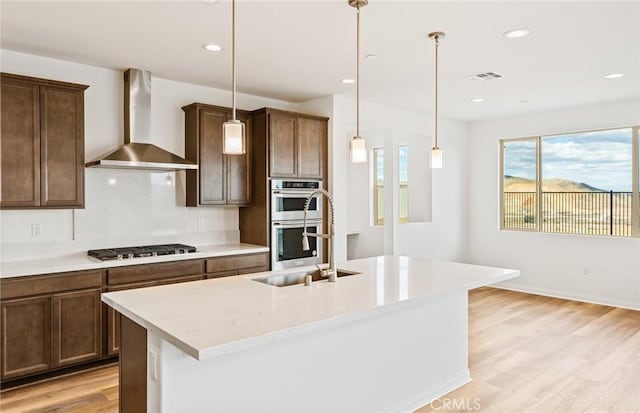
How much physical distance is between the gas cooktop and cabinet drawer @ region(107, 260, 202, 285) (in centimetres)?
10

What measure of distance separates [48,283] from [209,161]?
Answer: 5.90 ft

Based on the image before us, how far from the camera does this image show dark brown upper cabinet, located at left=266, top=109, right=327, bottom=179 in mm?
4645

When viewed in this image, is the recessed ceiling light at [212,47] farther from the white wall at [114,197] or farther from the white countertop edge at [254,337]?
the white countertop edge at [254,337]

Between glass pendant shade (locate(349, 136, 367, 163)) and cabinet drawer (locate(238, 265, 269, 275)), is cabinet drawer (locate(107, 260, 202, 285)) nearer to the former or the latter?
cabinet drawer (locate(238, 265, 269, 275))

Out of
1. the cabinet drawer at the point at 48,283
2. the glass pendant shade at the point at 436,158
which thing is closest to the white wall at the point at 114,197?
the cabinet drawer at the point at 48,283

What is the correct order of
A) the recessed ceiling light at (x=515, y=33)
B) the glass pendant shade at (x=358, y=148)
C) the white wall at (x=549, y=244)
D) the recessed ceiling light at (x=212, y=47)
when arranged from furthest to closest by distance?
the white wall at (x=549, y=244), the recessed ceiling light at (x=212, y=47), the recessed ceiling light at (x=515, y=33), the glass pendant shade at (x=358, y=148)

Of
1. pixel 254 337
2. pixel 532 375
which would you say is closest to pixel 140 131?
pixel 254 337

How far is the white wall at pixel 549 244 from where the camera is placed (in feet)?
18.1

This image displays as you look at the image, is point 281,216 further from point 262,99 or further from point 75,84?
point 75,84

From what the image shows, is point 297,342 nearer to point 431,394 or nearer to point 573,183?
point 431,394

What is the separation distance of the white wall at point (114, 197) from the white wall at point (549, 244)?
412cm

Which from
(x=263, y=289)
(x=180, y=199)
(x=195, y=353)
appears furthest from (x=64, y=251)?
(x=195, y=353)

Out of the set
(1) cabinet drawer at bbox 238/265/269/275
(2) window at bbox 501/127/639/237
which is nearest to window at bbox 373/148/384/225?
(2) window at bbox 501/127/639/237

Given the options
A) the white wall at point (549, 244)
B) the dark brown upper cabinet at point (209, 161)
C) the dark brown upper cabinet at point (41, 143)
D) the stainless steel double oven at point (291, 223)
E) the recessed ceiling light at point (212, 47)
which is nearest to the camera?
the dark brown upper cabinet at point (41, 143)
